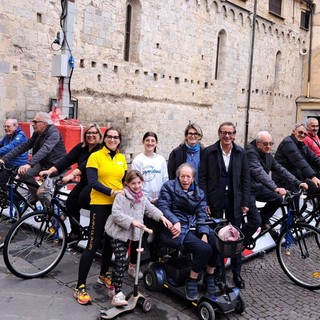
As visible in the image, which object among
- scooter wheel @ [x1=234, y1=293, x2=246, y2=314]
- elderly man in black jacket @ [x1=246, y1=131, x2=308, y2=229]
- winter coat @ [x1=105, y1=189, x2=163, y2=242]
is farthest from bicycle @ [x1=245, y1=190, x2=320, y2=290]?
winter coat @ [x1=105, y1=189, x2=163, y2=242]

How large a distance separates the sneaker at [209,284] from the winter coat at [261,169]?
1.52 metres

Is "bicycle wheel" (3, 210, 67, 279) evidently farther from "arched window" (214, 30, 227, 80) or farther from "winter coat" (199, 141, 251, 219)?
"arched window" (214, 30, 227, 80)

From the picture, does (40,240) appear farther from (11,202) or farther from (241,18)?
(241,18)

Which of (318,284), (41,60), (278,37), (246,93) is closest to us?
(318,284)

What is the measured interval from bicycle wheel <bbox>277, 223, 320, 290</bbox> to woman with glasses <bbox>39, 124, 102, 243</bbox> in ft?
7.86

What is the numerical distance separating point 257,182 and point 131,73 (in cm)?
894

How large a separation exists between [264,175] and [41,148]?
9.41ft

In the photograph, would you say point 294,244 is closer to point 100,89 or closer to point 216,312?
point 216,312

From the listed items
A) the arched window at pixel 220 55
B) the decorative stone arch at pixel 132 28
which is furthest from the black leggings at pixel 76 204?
the arched window at pixel 220 55

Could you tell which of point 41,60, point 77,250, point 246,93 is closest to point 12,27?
point 41,60

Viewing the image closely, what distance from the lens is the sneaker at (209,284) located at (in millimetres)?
3937

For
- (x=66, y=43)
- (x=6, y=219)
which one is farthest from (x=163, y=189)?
(x=66, y=43)

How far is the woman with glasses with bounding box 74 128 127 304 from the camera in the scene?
399 cm

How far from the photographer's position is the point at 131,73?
13.4m
